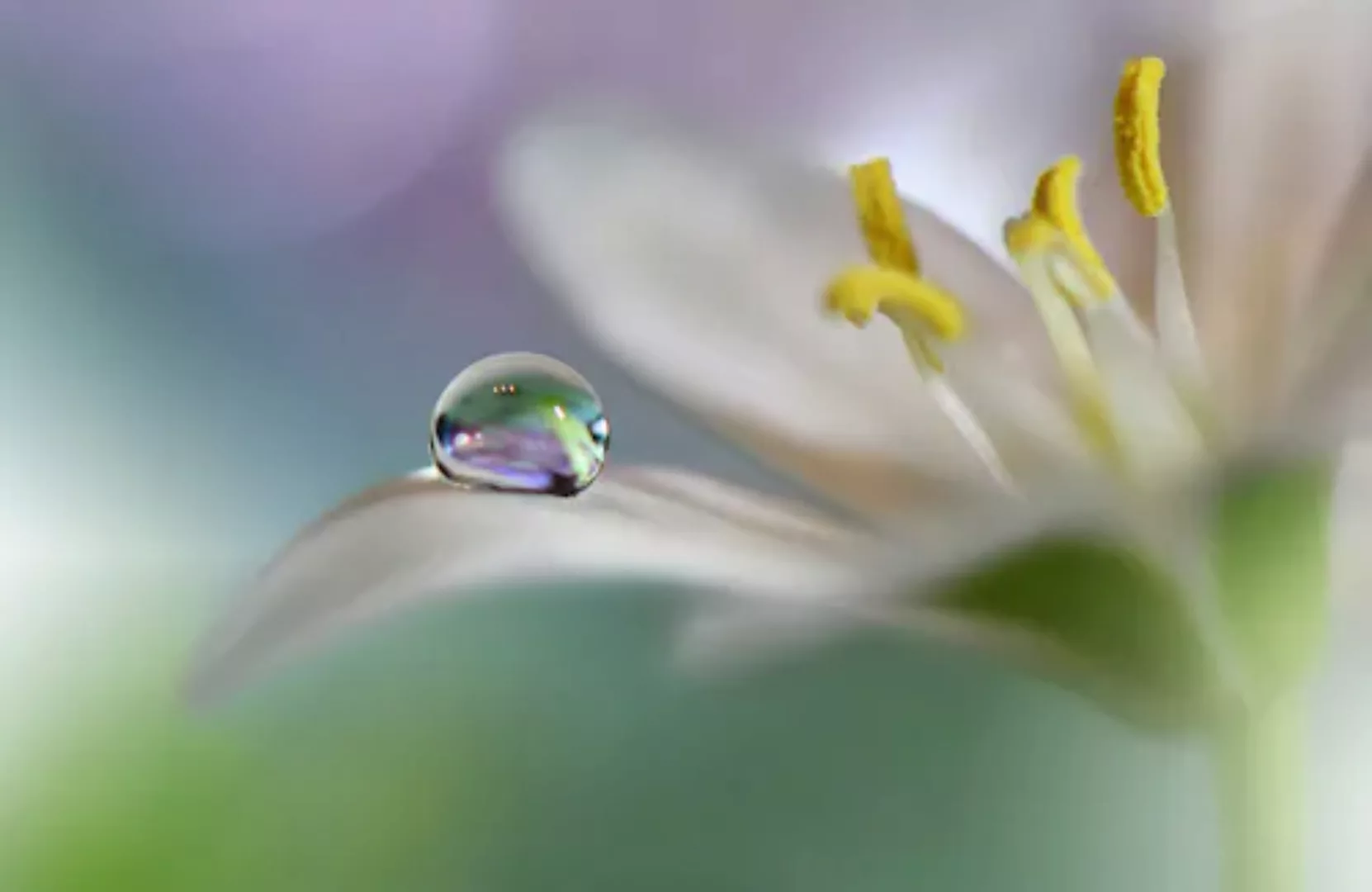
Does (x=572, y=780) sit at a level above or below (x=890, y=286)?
below

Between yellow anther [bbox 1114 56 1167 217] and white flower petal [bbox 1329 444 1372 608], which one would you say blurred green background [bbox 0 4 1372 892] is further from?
yellow anther [bbox 1114 56 1167 217]

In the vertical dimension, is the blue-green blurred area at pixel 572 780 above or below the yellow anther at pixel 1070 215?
below

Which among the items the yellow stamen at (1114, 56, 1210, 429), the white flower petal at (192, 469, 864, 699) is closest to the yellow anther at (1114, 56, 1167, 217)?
the yellow stamen at (1114, 56, 1210, 429)

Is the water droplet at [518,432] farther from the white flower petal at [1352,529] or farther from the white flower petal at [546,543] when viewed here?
the white flower petal at [1352,529]

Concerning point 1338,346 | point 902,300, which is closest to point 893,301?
point 902,300

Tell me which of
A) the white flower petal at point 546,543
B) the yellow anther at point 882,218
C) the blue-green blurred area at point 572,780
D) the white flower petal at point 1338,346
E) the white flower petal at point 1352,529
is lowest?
the blue-green blurred area at point 572,780

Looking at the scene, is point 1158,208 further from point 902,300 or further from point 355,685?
point 355,685

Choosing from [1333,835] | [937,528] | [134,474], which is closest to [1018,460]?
[937,528]

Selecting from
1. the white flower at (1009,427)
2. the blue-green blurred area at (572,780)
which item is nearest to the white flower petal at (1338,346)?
the white flower at (1009,427)
